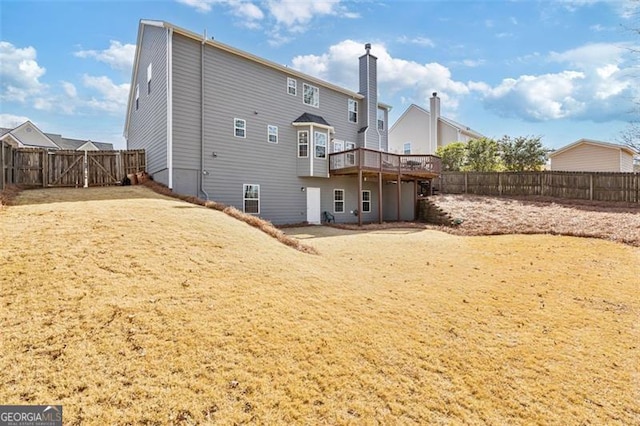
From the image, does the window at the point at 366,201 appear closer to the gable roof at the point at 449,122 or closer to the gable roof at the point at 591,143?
the gable roof at the point at 449,122

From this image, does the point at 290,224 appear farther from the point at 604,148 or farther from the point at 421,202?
the point at 604,148

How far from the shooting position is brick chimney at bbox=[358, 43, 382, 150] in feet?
68.6

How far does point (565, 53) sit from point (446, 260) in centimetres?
1024

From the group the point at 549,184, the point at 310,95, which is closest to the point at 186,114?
the point at 310,95

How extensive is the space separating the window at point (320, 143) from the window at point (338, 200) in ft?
8.27

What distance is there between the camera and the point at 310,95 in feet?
60.7

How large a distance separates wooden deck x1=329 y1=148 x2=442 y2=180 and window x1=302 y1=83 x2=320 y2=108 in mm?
3501

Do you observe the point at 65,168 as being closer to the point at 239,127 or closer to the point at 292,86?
the point at 239,127

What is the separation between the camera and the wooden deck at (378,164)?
1694 centimetres

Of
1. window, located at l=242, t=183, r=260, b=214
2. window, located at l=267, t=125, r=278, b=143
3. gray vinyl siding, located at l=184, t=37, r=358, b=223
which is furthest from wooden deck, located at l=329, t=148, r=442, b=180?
window, located at l=242, t=183, r=260, b=214

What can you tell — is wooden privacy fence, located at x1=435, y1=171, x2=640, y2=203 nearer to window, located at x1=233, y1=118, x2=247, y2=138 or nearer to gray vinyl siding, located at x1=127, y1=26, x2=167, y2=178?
window, located at x1=233, y1=118, x2=247, y2=138

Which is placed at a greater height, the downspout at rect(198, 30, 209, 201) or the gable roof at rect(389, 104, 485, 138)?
the gable roof at rect(389, 104, 485, 138)

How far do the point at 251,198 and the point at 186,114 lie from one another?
4809 millimetres

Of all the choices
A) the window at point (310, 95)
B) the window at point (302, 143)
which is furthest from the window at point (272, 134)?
the window at point (310, 95)
